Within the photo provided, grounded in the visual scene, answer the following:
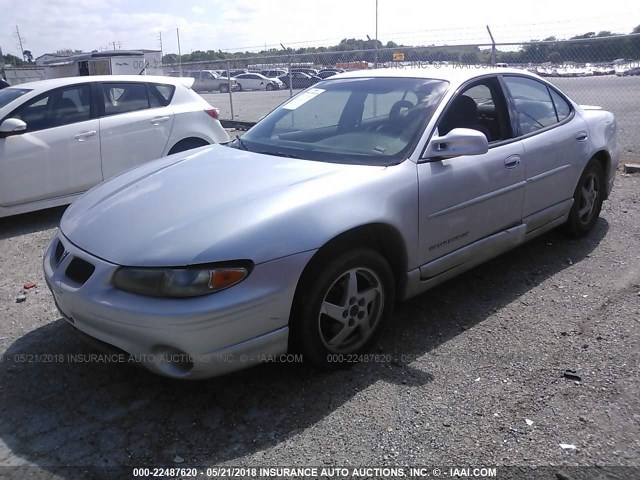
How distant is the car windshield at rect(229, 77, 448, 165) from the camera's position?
11.9 ft

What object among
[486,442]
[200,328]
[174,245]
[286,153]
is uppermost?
[286,153]

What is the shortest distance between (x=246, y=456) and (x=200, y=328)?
0.60 metres

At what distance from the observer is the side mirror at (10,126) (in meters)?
5.80

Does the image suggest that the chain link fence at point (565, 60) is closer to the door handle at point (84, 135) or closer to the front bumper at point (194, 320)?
the door handle at point (84, 135)

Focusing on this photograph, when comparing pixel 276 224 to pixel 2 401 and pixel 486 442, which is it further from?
pixel 2 401

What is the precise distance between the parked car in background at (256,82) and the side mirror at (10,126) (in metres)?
31.3

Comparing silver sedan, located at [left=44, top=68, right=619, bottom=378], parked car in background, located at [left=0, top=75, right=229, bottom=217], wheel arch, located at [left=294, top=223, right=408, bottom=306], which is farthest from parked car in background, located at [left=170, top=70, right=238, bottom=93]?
wheel arch, located at [left=294, top=223, right=408, bottom=306]

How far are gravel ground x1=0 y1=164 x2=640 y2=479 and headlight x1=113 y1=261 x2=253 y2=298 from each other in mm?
683

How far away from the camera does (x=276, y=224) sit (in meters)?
2.83

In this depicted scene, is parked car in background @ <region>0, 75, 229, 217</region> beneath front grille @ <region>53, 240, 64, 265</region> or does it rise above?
above

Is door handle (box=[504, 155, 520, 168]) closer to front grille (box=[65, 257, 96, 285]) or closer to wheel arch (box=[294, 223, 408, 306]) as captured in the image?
wheel arch (box=[294, 223, 408, 306])

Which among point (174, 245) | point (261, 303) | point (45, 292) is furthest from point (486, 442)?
point (45, 292)

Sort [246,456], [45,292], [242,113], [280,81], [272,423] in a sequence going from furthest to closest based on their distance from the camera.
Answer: [280,81] → [242,113] → [45,292] → [272,423] → [246,456]

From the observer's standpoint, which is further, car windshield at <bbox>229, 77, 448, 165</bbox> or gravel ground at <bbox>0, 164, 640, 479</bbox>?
car windshield at <bbox>229, 77, 448, 165</bbox>
